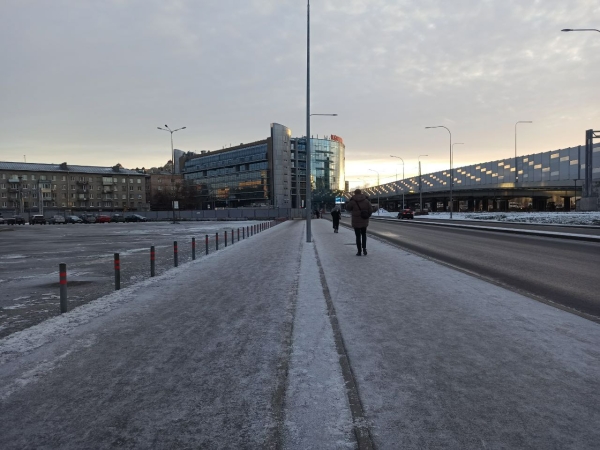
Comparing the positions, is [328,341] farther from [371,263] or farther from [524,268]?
[524,268]

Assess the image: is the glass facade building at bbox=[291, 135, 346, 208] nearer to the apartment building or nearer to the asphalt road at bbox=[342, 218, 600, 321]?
the apartment building

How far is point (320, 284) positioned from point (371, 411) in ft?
17.5

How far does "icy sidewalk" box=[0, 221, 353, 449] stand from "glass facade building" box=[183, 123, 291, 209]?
124921 mm

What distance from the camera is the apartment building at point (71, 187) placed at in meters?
116

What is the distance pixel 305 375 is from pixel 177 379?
3.89 ft

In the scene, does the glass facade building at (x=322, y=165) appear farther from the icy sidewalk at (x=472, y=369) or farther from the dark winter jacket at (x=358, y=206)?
the icy sidewalk at (x=472, y=369)

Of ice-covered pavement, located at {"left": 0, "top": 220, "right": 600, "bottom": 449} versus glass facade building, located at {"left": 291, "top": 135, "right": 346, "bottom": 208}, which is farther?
glass facade building, located at {"left": 291, "top": 135, "right": 346, "bottom": 208}

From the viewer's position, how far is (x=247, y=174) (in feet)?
459

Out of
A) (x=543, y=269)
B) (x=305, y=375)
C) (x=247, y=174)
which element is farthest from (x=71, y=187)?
(x=305, y=375)

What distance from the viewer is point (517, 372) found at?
12.6ft

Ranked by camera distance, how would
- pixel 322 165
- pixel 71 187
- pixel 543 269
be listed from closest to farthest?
1. pixel 543 269
2. pixel 71 187
3. pixel 322 165

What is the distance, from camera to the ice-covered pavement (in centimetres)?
290

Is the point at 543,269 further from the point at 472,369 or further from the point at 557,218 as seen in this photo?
the point at 557,218

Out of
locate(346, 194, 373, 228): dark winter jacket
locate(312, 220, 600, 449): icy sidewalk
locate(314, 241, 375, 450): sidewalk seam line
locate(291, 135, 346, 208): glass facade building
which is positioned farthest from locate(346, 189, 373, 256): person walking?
locate(291, 135, 346, 208): glass facade building
